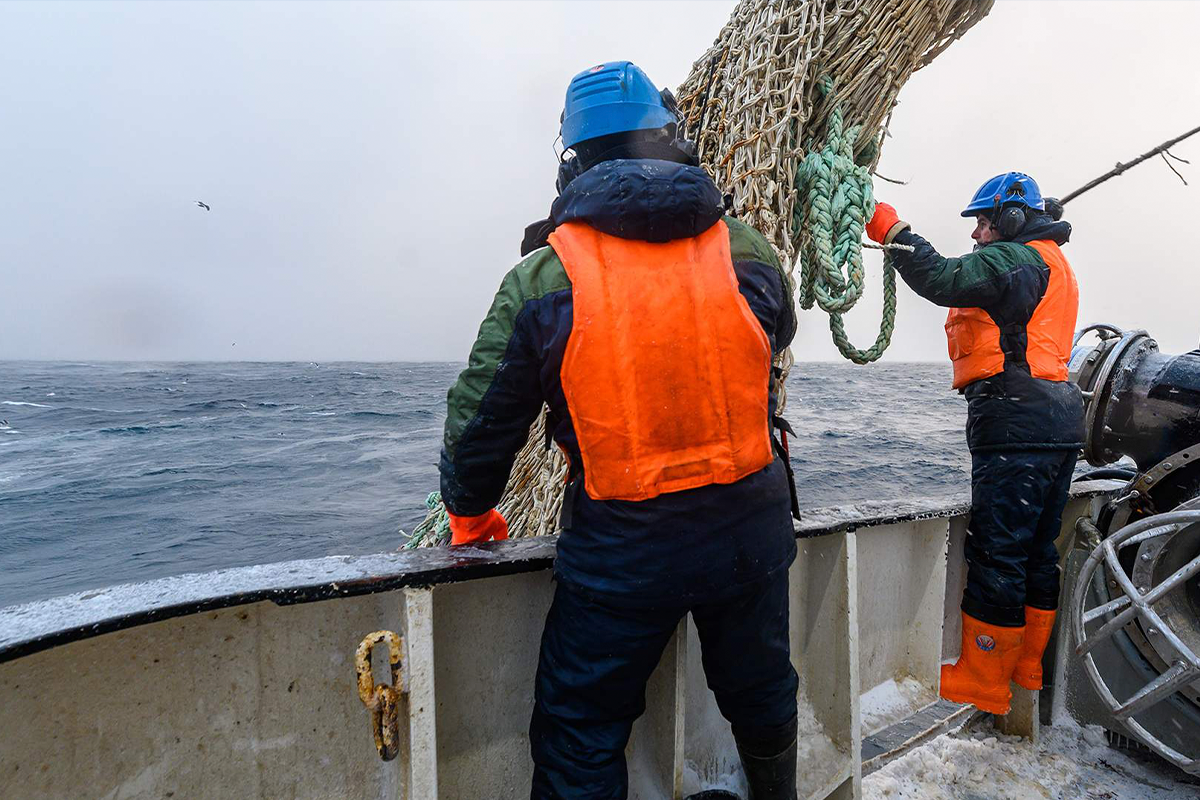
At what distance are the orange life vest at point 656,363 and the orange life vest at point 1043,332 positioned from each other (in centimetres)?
173

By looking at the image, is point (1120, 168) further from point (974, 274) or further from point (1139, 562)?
point (1139, 562)

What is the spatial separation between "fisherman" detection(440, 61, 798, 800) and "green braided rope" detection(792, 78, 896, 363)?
2.73 ft

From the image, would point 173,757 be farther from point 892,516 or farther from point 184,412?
point 184,412

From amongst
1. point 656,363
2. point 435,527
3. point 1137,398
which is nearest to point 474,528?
point 656,363

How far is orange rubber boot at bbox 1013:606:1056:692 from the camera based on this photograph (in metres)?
2.62

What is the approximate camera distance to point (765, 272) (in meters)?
1.47

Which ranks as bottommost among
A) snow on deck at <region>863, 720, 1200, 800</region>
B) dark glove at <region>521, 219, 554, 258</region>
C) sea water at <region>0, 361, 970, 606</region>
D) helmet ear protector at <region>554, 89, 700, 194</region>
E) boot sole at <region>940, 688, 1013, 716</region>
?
sea water at <region>0, 361, 970, 606</region>

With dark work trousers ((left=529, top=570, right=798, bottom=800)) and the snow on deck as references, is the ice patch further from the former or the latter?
dark work trousers ((left=529, top=570, right=798, bottom=800))

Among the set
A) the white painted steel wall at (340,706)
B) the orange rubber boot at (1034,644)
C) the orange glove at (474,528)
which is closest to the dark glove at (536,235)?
the orange glove at (474,528)

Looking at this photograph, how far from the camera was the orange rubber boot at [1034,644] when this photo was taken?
2.62 m

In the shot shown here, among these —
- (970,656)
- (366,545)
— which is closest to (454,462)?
(970,656)

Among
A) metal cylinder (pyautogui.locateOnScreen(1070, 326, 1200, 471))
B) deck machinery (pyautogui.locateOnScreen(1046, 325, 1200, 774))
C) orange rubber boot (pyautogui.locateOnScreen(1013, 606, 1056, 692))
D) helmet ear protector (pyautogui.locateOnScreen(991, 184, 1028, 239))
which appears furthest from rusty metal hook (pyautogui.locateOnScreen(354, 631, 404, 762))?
metal cylinder (pyautogui.locateOnScreen(1070, 326, 1200, 471))

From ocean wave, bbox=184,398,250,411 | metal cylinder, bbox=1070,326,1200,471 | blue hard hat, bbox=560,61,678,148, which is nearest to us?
blue hard hat, bbox=560,61,678,148

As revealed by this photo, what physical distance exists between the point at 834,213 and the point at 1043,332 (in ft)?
3.53
